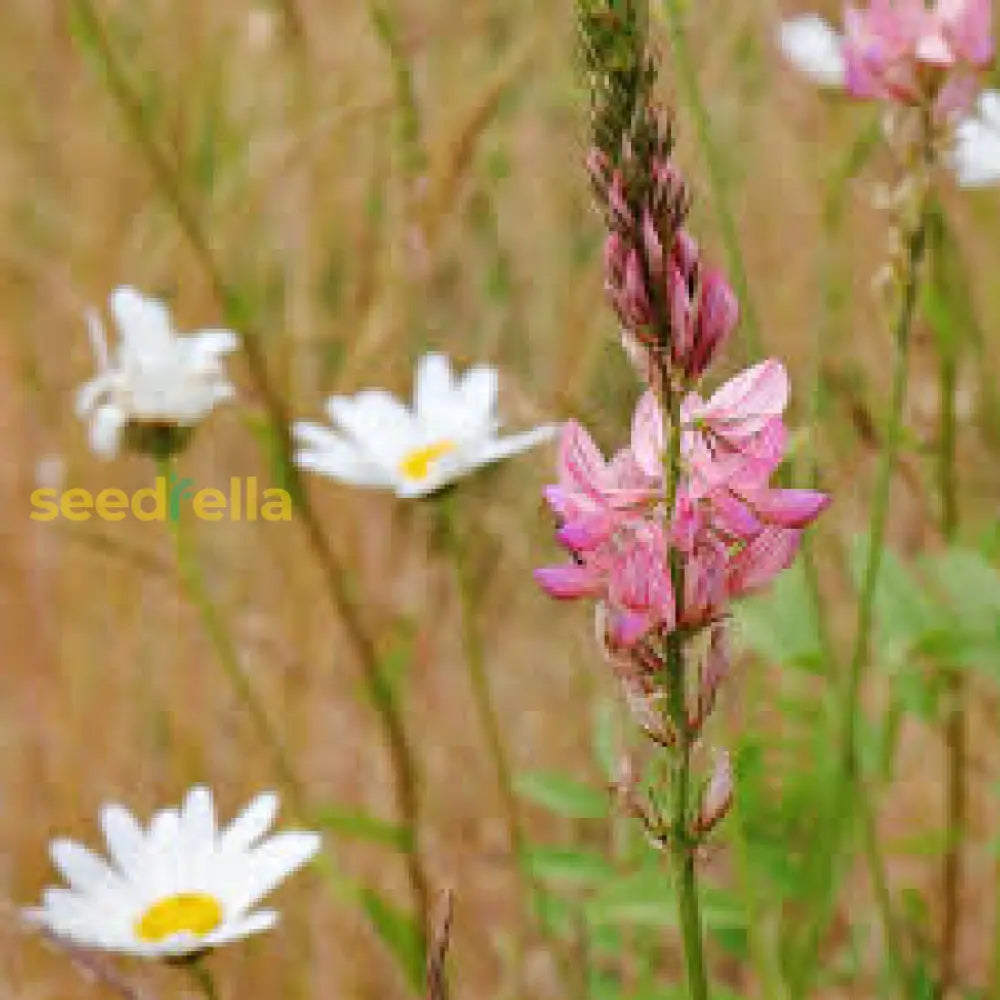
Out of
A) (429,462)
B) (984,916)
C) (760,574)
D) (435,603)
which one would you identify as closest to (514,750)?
(435,603)

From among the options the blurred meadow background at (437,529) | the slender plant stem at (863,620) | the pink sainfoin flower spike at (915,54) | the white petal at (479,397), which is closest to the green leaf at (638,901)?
the blurred meadow background at (437,529)

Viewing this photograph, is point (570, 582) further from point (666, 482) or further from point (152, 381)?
point (152, 381)

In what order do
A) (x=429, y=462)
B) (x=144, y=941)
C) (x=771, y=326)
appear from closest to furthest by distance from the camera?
(x=144, y=941)
(x=429, y=462)
(x=771, y=326)

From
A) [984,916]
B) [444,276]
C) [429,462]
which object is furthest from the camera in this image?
[444,276]

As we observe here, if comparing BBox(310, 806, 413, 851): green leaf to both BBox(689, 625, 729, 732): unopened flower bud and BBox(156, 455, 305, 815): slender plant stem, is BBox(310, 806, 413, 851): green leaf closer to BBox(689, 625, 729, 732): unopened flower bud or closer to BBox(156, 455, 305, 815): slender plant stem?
BBox(156, 455, 305, 815): slender plant stem

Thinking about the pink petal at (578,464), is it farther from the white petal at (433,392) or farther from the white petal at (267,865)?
the white petal at (433,392)

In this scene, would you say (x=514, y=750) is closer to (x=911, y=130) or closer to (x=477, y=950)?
(x=477, y=950)
